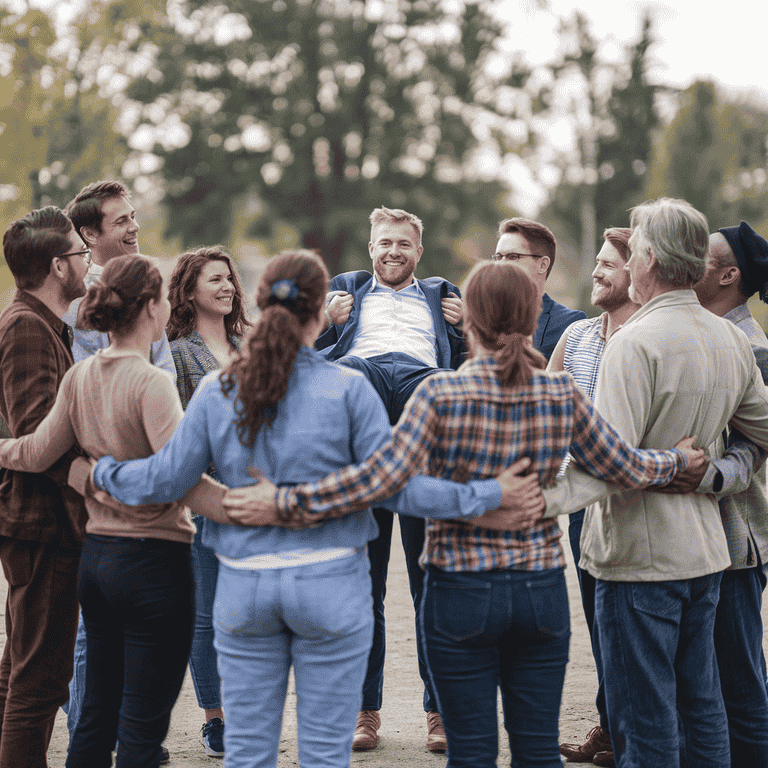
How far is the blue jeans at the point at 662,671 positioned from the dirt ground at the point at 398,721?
1148 mm

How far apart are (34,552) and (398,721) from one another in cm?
215

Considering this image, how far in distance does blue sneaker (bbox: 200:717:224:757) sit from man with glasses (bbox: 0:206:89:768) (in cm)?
100

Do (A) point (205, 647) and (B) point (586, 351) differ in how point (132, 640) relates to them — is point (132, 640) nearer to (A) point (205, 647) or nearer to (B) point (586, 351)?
(A) point (205, 647)

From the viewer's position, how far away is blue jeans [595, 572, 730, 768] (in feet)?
10.4

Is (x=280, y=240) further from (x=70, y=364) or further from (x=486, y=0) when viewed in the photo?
(x=70, y=364)

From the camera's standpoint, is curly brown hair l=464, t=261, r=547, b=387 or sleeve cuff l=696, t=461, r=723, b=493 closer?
curly brown hair l=464, t=261, r=547, b=387

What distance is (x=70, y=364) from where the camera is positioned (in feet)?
11.5

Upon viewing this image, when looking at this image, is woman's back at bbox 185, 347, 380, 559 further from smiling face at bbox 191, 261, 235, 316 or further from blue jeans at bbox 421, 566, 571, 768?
smiling face at bbox 191, 261, 235, 316

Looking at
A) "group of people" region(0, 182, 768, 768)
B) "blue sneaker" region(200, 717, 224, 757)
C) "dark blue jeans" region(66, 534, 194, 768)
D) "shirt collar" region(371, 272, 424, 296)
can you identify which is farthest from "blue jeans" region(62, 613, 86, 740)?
"shirt collar" region(371, 272, 424, 296)

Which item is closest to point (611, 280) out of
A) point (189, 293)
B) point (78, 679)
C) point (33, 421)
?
point (189, 293)

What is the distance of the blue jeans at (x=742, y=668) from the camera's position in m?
3.46

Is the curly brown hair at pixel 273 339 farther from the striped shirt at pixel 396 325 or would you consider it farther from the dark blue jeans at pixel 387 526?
the striped shirt at pixel 396 325

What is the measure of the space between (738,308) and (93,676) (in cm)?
279

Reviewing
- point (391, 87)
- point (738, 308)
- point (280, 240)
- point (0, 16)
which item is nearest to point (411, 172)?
point (391, 87)
